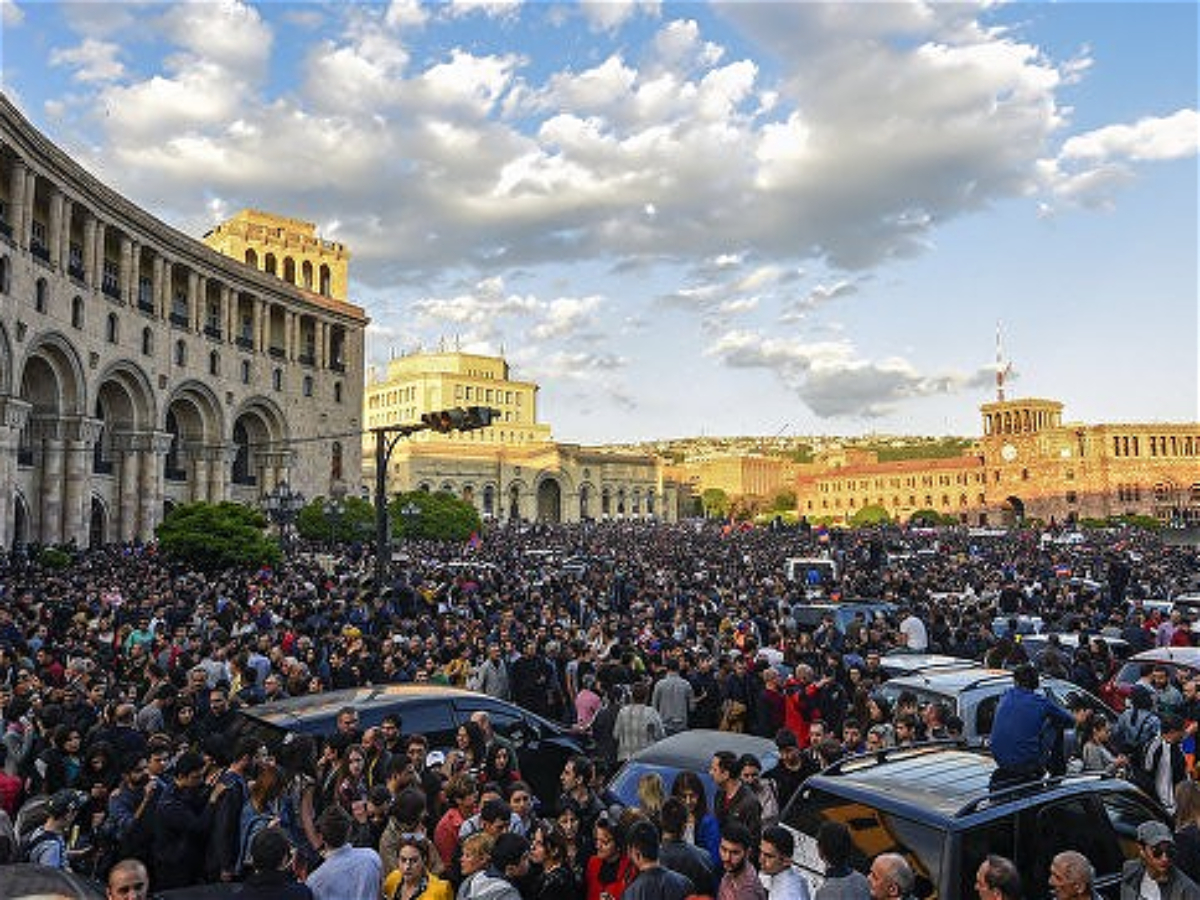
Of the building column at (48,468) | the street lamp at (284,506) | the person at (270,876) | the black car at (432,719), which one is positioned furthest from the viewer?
the building column at (48,468)

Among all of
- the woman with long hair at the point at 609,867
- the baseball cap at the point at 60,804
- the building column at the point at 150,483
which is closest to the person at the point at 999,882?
the woman with long hair at the point at 609,867

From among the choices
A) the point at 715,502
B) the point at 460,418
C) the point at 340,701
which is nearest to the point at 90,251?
the point at 460,418

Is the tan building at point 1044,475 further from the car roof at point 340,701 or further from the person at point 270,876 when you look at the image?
the person at point 270,876

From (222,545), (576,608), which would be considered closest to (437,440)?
(222,545)

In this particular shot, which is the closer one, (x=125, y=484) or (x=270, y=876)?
(x=270, y=876)

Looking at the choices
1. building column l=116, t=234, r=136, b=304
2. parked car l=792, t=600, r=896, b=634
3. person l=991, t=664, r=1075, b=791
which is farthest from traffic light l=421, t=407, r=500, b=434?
building column l=116, t=234, r=136, b=304

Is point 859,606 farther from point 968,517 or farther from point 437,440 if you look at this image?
point 968,517

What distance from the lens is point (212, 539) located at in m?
27.0

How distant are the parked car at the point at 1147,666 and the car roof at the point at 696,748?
18.9 feet

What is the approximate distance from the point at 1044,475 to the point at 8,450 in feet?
372

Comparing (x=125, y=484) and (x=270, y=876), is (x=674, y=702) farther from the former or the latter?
(x=125, y=484)

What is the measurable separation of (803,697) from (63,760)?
7.28 m

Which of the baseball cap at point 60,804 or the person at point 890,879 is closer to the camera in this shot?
the person at point 890,879

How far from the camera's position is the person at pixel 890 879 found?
431 centimetres
